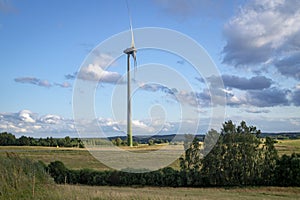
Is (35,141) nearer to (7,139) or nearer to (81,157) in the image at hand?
(7,139)

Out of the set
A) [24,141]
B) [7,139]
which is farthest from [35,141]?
[7,139]

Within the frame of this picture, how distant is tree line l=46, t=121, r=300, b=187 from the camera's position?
4328cm

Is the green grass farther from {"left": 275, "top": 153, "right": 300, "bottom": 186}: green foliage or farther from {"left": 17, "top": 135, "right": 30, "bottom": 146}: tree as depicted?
{"left": 17, "top": 135, "right": 30, "bottom": 146}: tree

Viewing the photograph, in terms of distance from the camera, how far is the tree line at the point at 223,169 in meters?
43.3

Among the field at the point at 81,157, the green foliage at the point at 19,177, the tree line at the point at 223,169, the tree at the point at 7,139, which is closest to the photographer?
the green foliage at the point at 19,177

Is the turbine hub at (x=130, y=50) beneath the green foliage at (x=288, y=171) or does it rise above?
above

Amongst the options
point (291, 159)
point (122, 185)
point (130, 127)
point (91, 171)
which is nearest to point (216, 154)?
point (291, 159)

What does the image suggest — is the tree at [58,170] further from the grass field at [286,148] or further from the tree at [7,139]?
the tree at [7,139]

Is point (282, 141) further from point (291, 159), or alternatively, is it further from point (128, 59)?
point (128, 59)

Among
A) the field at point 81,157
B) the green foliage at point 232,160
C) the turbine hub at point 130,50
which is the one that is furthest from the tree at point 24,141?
the turbine hub at point 130,50

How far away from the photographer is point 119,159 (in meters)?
42.5

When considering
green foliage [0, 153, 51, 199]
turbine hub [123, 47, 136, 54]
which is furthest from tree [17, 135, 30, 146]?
green foliage [0, 153, 51, 199]

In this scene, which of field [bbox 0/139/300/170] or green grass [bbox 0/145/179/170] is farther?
field [bbox 0/139/300/170]

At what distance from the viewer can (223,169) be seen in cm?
4506
